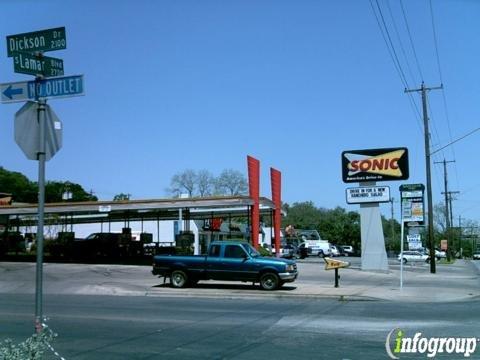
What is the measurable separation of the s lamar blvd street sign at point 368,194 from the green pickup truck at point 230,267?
47.8ft

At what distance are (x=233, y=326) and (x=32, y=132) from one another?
7.40m

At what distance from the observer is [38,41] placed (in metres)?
7.38

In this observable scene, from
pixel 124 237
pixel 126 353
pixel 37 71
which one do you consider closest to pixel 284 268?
pixel 126 353

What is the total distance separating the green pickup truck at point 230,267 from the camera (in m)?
22.0

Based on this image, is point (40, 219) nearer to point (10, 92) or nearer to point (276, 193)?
point (10, 92)

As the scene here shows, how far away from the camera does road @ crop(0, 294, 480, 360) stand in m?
9.95

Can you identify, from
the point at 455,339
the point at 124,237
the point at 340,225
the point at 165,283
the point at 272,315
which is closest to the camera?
the point at 455,339

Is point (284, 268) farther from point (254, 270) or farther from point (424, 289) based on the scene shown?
point (424, 289)

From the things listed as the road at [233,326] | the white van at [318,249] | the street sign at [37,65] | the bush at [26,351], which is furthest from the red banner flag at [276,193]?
the bush at [26,351]

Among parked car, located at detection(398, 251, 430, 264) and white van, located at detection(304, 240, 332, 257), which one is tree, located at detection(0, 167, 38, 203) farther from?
parked car, located at detection(398, 251, 430, 264)

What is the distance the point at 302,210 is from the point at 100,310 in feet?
414

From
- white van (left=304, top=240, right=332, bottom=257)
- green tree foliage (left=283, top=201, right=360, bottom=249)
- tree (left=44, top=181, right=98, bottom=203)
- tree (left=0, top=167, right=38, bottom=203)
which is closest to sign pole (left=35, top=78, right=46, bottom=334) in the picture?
white van (left=304, top=240, right=332, bottom=257)

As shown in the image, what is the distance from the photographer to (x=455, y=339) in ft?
35.6

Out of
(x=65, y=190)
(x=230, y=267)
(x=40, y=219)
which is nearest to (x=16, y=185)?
(x=65, y=190)
